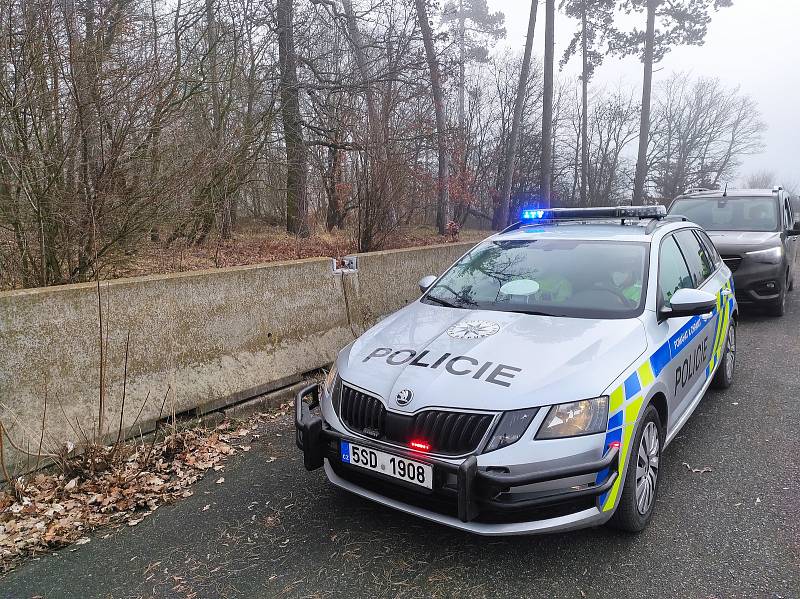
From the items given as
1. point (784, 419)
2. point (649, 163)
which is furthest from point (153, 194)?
point (649, 163)

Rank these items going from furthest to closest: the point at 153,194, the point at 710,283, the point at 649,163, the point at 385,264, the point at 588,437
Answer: the point at 649,163 < the point at 385,264 < the point at 153,194 < the point at 710,283 < the point at 588,437

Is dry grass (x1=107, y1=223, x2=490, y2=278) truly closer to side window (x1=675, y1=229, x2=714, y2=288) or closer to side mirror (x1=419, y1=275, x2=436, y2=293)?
side mirror (x1=419, y1=275, x2=436, y2=293)

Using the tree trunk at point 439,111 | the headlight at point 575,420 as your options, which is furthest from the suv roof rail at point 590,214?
the tree trunk at point 439,111

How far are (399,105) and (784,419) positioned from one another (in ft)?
24.2

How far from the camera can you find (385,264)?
618cm

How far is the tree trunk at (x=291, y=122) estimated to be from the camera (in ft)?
33.9

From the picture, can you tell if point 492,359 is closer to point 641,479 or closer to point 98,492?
point 641,479

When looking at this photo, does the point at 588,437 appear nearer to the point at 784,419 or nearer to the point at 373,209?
the point at 784,419

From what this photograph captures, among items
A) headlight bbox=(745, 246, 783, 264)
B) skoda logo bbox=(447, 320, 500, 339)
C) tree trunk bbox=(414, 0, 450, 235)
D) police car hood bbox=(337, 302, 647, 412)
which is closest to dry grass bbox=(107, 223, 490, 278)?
tree trunk bbox=(414, 0, 450, 235)

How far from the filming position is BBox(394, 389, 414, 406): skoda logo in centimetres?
265

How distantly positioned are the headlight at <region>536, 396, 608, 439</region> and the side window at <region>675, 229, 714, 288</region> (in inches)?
91.0

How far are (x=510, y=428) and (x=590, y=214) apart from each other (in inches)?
115

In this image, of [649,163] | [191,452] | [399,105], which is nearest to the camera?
[191,452]

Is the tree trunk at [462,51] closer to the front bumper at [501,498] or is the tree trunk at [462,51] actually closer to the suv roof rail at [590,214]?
the suv roof rail at [590,214]
